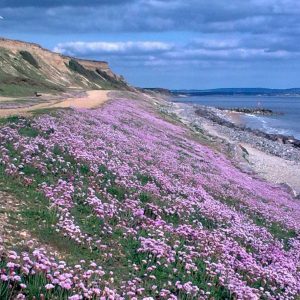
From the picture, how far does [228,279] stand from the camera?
9.67m

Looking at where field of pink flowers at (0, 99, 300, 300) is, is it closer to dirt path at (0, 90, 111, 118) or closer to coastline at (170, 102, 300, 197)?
dirt path at (0, 90, 111, 118)

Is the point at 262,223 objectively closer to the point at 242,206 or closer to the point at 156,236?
the point at 242,206

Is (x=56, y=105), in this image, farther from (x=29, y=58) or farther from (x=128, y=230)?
(x=29, y=58)

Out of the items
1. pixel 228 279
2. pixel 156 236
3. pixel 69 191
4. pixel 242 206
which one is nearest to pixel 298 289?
pixel 228 279

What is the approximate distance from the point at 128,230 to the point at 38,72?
8900 cm

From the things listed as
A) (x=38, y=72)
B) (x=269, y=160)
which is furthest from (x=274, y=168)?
(x=38, y=72)

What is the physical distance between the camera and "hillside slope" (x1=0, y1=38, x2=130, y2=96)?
6459 cm

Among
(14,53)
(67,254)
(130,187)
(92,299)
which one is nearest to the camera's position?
(92,299)

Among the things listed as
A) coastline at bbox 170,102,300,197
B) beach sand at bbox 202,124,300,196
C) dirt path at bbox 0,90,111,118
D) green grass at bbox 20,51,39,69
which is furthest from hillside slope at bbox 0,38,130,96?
beach sand at bbox 202,124,300,196

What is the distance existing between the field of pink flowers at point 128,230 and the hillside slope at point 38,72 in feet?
126

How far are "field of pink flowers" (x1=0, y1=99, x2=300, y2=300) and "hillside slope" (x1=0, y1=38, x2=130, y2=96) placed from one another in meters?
38.3

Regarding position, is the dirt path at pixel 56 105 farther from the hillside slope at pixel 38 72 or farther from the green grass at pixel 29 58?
the green grass at pixel 29 58

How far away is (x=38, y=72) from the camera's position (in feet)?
316

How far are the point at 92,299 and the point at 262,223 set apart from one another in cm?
1011
